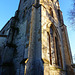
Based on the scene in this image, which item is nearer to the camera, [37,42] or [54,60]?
[37,42]

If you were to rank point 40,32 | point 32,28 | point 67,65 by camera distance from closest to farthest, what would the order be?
1. point 40,32
2. point 32,28
3. point 67,65

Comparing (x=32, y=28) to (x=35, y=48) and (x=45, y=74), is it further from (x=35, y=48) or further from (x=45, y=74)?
(x=45, y=74)

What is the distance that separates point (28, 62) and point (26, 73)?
669 mm

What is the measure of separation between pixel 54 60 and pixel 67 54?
2672 millimetres

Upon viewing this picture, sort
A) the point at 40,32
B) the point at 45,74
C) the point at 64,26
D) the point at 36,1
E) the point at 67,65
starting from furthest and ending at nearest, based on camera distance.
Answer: the point at 64,26 → the point at 36,1 → the point at 67,65 → the point at 40,32 → the point at 45,74

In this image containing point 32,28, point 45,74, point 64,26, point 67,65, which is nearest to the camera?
point 45,74

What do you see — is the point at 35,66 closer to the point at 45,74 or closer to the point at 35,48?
the point at 45,74

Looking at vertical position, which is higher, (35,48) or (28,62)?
(35,48)

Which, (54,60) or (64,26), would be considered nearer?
(54,60)

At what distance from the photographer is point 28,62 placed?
4.76 m

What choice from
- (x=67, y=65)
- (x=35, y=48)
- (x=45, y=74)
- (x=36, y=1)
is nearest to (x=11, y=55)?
(x=35, y=48)

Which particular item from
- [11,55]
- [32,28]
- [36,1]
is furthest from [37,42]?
[36,1]

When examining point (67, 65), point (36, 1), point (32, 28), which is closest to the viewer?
point (32, 28)

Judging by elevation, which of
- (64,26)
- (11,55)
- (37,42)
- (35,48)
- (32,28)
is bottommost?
(11,55)
